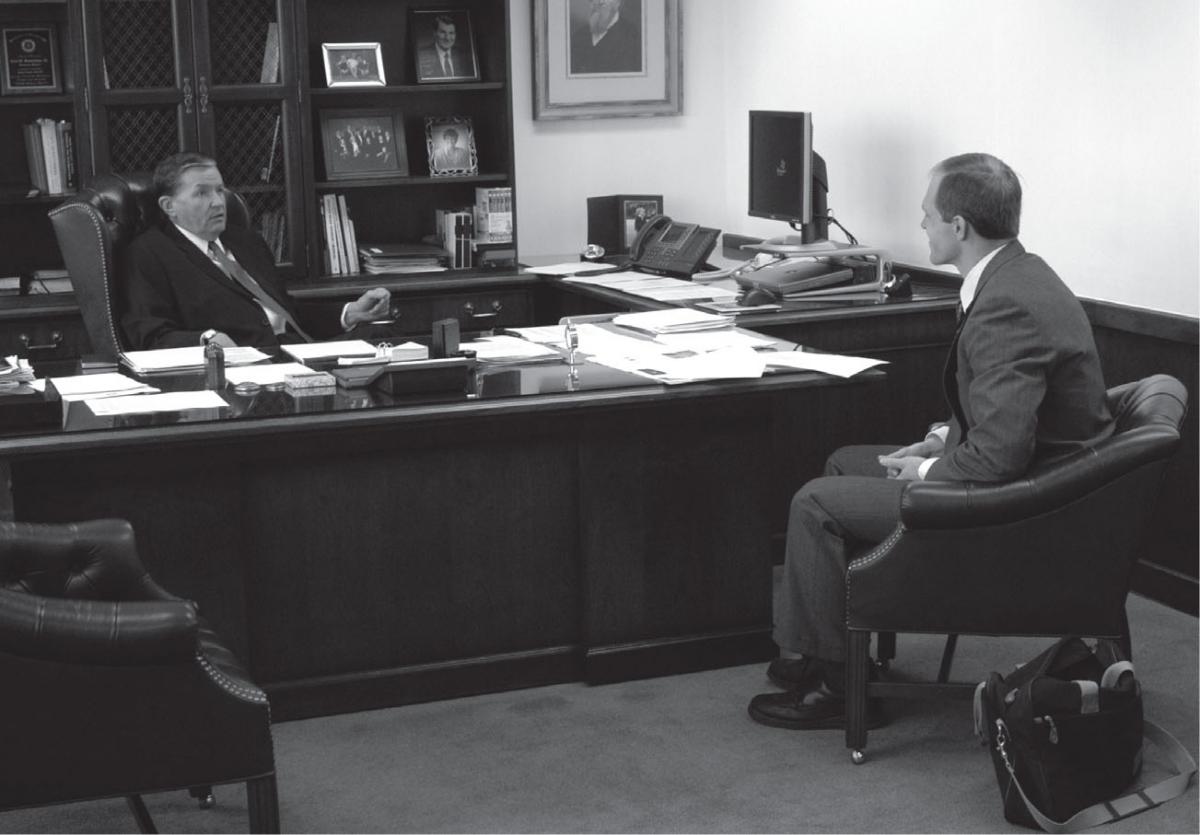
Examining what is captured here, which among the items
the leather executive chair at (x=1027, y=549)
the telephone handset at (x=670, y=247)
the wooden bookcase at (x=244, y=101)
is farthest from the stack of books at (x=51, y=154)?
the leather executive chair at (x=1027, y=549)

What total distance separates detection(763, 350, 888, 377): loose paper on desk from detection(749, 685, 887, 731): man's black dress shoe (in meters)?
0.75

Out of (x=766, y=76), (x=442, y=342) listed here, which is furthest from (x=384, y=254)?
(x=442, y=342)

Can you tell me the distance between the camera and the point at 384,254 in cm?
591

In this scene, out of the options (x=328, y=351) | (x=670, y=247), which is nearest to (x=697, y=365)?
(x=328, y=351)

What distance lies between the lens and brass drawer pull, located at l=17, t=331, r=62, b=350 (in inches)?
206

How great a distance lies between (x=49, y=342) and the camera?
17.3 feet

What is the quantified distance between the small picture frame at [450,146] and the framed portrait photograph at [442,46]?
0.19m

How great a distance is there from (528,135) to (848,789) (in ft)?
12.3

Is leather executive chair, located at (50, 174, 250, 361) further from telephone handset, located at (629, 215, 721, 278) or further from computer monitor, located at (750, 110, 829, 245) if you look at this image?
computer monitor, located at (750, 110, 829, 245)

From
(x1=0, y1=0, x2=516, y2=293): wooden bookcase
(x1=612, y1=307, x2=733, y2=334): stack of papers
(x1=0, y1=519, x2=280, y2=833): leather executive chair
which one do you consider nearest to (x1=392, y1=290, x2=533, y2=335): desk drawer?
(x1=0, y1=0, x2=516, y2=293): wooden bookcase

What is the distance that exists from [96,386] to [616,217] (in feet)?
9.96

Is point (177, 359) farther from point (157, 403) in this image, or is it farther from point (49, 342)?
point (49, 342)

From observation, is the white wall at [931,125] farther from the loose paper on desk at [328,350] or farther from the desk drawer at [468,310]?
the loose paper on desk at [328,350]

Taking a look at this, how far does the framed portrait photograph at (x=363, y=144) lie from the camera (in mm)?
5922
